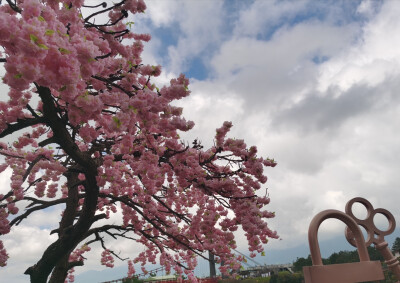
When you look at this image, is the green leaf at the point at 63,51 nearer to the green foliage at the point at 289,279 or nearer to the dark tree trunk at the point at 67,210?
the dark tree trunk at the point at 67,210

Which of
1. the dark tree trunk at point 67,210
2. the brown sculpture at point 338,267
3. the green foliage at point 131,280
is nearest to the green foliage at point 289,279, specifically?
the green foliage at point 131,280

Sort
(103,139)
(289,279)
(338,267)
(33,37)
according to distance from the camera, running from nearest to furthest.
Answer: (338,267) → (33,37) → (103,139) → (289,279)

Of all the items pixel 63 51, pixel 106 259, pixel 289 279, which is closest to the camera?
pixel 63 51

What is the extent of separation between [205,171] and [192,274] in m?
6.59

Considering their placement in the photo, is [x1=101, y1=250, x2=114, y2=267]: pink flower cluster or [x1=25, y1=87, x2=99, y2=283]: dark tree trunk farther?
[x1=101, y1=250, x2=114, y2=267]: pink flower cluster

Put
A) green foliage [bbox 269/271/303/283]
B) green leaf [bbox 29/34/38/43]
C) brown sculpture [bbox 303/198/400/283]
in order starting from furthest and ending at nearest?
green foliage [bbox 269/271/303/283], green leaf [bbox 29/34/38/43], brown sculpture [bbox 303/198/400/283]

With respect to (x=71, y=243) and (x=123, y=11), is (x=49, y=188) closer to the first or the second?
(x=71, y=243)

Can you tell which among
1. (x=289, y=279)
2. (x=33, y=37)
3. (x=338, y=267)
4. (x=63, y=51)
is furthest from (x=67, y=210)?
(x=289, y=279)

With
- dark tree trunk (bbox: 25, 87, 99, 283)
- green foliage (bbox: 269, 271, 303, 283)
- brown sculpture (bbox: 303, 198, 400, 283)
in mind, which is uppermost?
dark tree trunk (bbox: 25, 87, 99, 283)

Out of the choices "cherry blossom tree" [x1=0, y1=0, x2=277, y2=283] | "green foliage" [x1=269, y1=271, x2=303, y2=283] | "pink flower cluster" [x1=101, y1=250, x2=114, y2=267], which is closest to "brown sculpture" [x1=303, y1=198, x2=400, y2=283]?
"cherry blossom tree" [x1=0, y1=0, x2=277, y2=283]

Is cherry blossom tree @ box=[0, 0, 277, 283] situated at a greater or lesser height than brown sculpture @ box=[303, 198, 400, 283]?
greater

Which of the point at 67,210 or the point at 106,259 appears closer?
the point at 67,210

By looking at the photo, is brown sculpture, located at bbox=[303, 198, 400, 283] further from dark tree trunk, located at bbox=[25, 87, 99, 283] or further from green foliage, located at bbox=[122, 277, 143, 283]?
green foliage, located at bbox=[122, 277, 143, 283]

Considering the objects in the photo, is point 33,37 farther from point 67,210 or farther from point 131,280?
point 131,280
